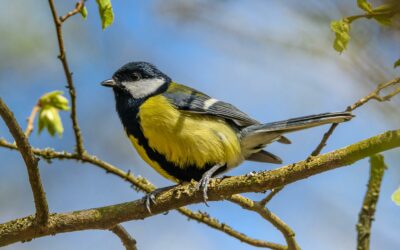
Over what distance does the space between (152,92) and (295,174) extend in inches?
60.8

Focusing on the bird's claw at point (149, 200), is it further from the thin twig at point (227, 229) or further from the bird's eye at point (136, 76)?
the bird's eye at point (136, 76)

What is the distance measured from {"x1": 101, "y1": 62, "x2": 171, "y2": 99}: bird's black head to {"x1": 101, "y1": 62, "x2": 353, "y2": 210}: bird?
0.01 meters

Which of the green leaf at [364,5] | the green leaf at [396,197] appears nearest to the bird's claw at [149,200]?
the green leaf at [396,197]

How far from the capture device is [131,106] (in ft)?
11.3

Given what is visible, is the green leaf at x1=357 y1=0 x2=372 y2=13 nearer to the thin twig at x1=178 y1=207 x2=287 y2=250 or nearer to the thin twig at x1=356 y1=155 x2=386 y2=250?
the thin twig at x1=356 y1=155 x2=386 y2=250

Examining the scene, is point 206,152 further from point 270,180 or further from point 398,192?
point 398,192

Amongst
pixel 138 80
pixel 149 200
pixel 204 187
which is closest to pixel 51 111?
pixel 149 200

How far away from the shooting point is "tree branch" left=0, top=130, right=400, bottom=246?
7.22 ft

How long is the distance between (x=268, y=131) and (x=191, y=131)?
17.4 inches

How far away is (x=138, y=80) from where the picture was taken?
3.73 metres

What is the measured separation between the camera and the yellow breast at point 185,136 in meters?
3.15

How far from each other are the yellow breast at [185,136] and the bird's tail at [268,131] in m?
0.09

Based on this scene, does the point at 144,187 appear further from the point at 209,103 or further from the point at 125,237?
the point at 209,103

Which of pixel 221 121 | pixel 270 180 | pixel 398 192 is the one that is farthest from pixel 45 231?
pixel 398 192
